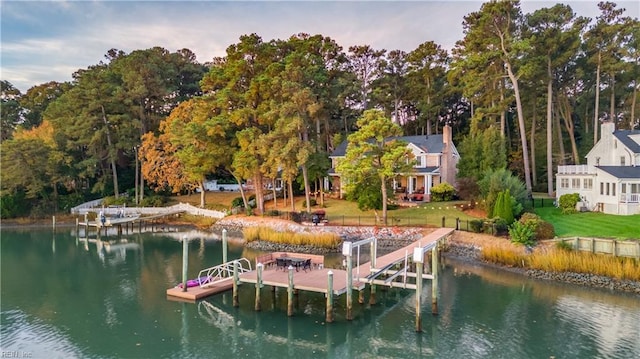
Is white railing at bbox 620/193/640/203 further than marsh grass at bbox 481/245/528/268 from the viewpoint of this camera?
Yes

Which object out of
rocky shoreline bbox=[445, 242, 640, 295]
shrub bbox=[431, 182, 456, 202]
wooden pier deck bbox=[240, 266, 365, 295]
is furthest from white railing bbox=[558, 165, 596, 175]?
wooden pier deck bbox=[240, 266, 365, 295]

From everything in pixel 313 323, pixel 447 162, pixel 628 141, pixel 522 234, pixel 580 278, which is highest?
pixel 628 141

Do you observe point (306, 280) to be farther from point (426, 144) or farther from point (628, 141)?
point (628, 141)

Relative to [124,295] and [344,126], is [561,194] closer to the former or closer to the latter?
[344,126]

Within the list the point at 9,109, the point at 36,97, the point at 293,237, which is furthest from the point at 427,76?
the point at 9,109

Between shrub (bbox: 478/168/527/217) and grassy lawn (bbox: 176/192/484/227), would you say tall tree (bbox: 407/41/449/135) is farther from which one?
shrub (bbox: 478/168/527/217)

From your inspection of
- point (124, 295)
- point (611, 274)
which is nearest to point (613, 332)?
point (611, 274)
